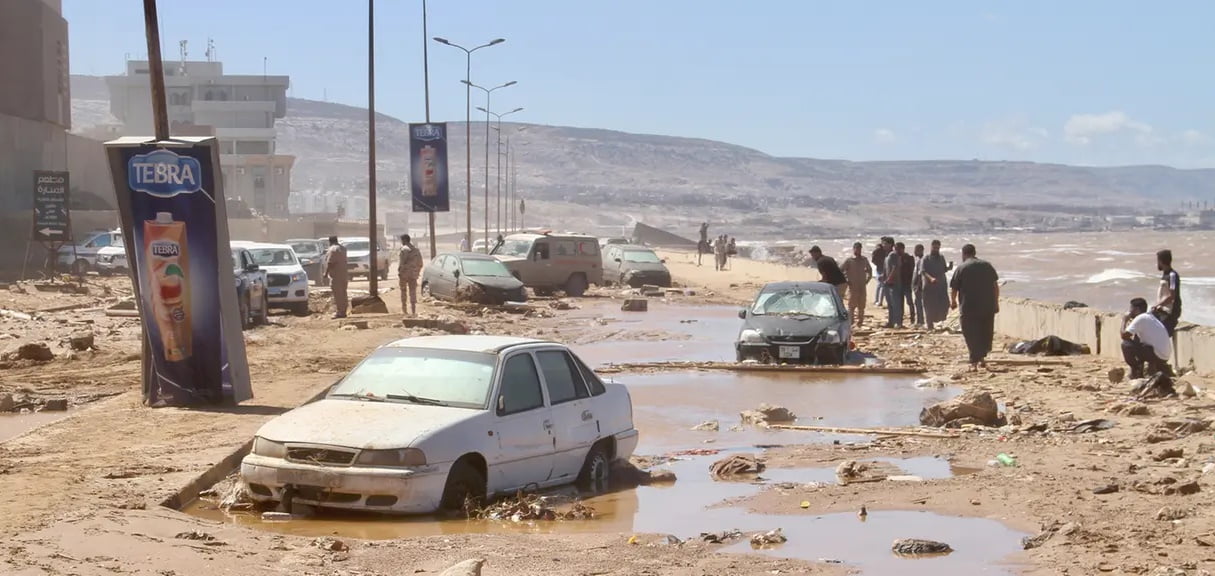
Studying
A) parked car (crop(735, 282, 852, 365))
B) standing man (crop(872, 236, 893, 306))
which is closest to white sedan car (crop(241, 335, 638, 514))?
parked car (crop(735, 282, 852, 365))

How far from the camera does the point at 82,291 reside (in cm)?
3597

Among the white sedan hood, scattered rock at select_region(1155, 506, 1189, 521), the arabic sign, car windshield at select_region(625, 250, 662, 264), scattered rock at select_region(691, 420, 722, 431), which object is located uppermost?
the arabic sign

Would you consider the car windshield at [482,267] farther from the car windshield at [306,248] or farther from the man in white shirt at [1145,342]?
the man in white shirt at [1145,342]

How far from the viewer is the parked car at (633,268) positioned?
49.1 meters

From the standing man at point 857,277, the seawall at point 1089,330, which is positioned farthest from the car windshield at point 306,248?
the seawall at point 1089,330

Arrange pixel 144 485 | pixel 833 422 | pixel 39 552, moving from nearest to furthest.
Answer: pixel 39 552 < pixel 144 485 < pixel 833 422

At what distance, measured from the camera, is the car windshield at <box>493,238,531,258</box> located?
42969mm

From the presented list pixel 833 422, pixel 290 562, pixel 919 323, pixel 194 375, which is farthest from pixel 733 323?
pixel 290 562

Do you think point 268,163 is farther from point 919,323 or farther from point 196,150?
point 196,150

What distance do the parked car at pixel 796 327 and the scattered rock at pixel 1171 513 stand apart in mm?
11926

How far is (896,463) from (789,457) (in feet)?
3.26

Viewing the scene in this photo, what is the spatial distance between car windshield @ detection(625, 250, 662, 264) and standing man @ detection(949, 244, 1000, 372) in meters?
29.0

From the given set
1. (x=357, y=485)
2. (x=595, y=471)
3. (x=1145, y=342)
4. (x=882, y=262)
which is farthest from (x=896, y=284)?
(x=357, y=485)

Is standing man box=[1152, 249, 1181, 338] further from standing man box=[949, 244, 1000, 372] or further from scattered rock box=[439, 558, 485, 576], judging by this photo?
scattered rock box=[439, 558, 485, 576]
